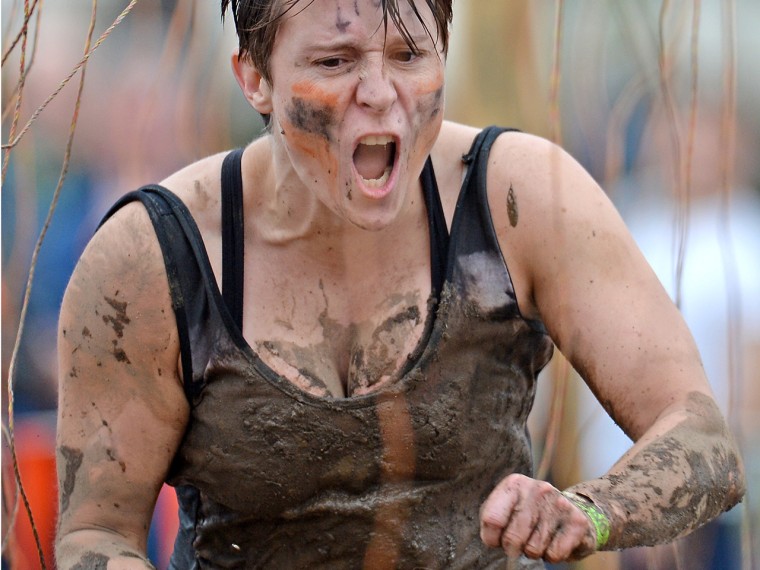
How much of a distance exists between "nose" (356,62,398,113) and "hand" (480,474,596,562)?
1.98 feet

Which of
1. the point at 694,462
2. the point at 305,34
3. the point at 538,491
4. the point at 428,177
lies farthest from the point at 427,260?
the point at 538,491

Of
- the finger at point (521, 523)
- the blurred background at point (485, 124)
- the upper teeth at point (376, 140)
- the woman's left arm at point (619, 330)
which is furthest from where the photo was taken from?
the blurred background at point (485, 124)

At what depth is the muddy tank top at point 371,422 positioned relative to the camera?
1.80 metres

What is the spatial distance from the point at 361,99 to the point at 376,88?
0.09 feet

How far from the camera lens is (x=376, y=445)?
70.7 inches

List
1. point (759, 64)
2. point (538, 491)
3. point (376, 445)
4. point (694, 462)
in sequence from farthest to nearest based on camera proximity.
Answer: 1. point (759, 64)
2. point (376, 445)
3. point (694, 462)
4. point (538, 491)

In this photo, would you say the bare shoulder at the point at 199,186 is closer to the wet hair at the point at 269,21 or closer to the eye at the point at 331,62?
the wet hair at the point at 269,21

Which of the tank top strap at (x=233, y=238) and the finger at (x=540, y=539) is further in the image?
the tank top strap at (x=233, y=238)

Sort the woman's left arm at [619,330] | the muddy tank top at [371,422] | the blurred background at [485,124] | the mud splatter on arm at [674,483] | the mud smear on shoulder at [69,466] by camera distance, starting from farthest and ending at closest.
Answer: the blurred background at [485,124] < the mud smear on shoulder at [69,466] < the muddy tank top at [371,422] < the woman's left arm at [619,330] < the mud splatter on arm at [674,483]

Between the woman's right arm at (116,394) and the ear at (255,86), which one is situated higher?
the ear at (255,86)

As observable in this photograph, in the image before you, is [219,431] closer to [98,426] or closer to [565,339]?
[98,426]

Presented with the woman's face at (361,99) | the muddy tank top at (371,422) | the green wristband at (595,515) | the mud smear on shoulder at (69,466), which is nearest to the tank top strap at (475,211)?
the muddy tank top at (371,422)

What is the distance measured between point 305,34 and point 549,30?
1339 millimetres

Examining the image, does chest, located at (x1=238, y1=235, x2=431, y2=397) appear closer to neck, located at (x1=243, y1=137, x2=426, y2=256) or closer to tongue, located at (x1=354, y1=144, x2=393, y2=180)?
neck, located at (x1=243, y1=137, x2=426, y2=256)
